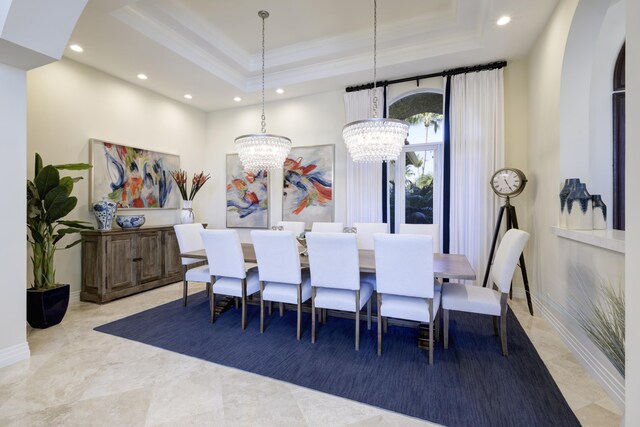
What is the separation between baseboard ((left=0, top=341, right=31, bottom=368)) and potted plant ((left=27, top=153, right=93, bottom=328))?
25.6 inches

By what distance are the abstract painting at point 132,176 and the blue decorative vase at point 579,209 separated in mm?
5445

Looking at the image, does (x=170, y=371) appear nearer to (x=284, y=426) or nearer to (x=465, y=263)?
(x=284, y=426)

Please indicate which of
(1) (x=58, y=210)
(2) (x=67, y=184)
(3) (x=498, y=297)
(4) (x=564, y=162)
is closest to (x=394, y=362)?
(3) (x=498, y=297)

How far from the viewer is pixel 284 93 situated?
508 cm

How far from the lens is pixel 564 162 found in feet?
9.00

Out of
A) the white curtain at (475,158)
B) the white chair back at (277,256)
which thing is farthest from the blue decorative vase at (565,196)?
the white chair back at (277,256)

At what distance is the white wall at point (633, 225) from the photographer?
41.7 inches

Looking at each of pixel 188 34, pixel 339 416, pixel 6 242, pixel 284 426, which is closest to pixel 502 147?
pixel 339 416

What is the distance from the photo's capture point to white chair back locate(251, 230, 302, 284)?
8.67ft

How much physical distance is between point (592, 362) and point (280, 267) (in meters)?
2.49

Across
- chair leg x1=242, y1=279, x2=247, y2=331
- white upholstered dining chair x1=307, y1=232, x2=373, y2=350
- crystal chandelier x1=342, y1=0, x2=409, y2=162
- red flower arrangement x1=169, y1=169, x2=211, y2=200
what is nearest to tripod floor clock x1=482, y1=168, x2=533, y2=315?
crystal chandelier x1=342, y1=0, x2=409, y2=162

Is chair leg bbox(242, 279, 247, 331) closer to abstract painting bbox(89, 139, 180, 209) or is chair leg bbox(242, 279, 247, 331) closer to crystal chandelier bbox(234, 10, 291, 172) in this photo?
crystal chandelier bbox(234, 10, 291, 172)

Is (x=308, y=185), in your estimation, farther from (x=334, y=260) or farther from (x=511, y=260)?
(x=511, y=260)

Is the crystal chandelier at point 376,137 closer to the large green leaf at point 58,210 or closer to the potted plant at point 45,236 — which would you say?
the potted plant at point 45,236
